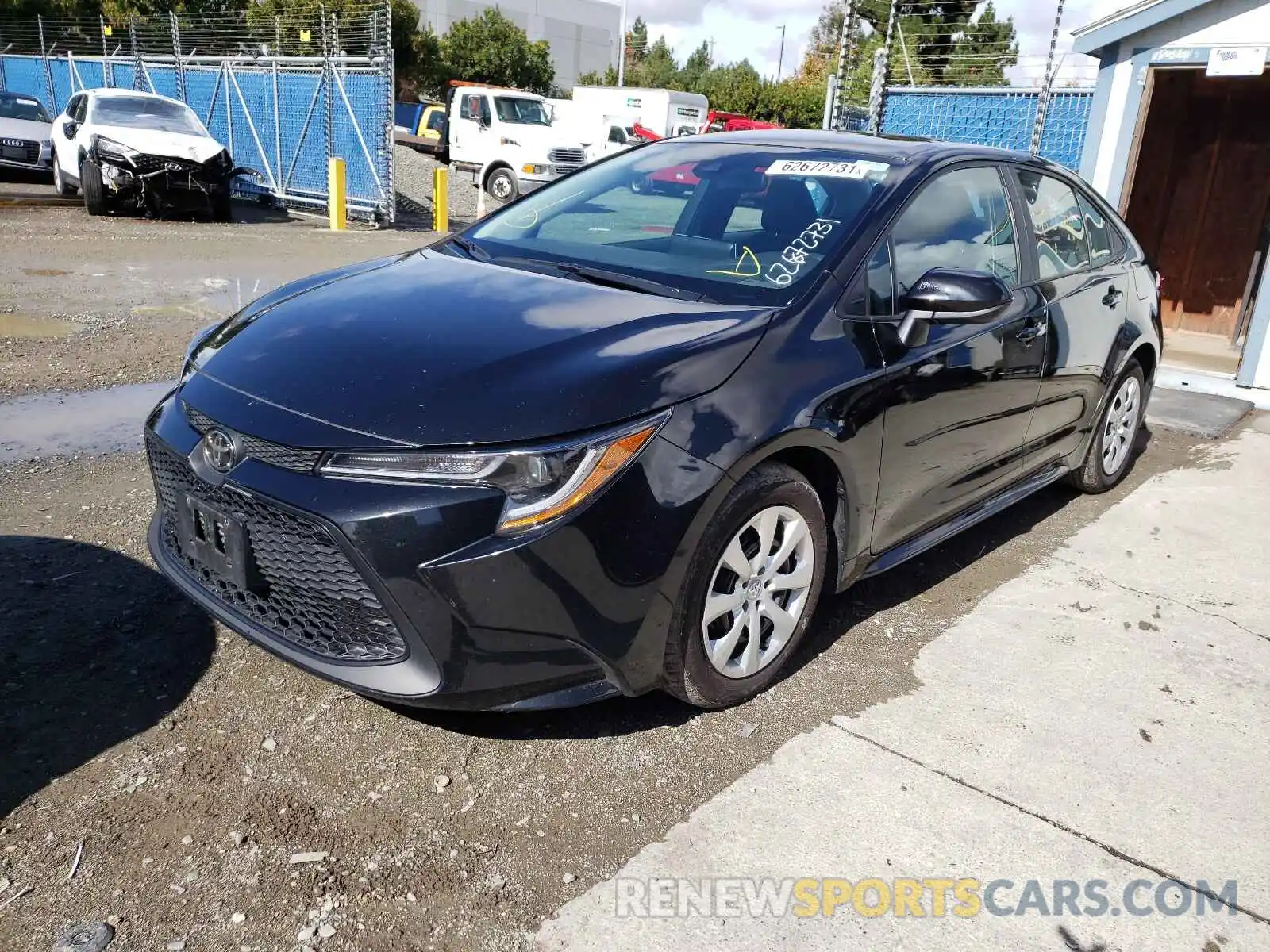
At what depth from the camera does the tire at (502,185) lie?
2006 cm

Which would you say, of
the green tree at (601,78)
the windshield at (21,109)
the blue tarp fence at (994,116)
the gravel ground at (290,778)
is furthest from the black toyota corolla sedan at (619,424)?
the green tree at (601,78)

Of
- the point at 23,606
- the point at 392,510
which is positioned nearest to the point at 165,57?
the point at 23,606

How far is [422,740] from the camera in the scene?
2.87 metres

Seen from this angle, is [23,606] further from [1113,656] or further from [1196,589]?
[1196,589]

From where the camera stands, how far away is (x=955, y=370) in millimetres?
3529

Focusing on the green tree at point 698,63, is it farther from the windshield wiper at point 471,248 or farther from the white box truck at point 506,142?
the windshield wiper at point 471,248

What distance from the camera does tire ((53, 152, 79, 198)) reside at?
15.9 m

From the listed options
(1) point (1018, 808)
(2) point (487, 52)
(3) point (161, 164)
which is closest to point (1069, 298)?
(1) point (1018, 808)

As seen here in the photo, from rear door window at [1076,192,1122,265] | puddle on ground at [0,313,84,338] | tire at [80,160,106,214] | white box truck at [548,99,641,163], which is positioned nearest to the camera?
rear door window at [1076,192,1122,265]

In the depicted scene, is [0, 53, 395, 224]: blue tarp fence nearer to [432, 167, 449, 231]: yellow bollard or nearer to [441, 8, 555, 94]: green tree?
[432, 167, 449, 231]: yellow bollard

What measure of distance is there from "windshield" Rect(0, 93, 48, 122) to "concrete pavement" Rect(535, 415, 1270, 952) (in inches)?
764

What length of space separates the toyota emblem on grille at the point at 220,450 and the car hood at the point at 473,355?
0.12 meters

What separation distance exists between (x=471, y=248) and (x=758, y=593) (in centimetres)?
172

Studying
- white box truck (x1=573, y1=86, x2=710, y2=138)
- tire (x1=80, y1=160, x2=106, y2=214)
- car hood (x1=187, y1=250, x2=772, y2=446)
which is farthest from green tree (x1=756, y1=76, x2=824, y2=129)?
car hood (x1=187, y1=250, x2=772, y2=446)
